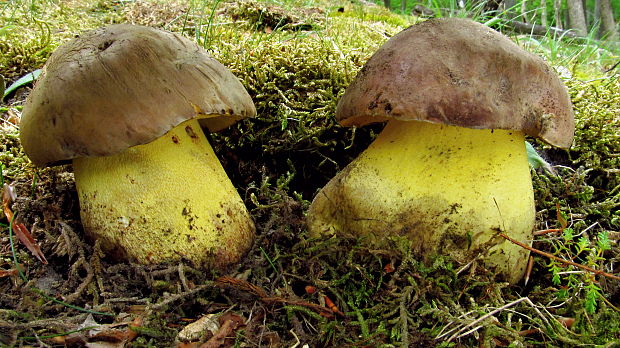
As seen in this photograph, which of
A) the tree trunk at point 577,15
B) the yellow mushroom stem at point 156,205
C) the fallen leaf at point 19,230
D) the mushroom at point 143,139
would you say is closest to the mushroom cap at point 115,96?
the mushroom at point 143,139

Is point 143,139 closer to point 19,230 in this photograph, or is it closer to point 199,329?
point 199,329

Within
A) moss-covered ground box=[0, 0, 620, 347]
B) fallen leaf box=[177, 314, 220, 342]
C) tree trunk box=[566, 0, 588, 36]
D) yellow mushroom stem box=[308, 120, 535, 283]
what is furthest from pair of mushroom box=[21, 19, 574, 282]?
tree trunk box=[566, 0, 588, 36]

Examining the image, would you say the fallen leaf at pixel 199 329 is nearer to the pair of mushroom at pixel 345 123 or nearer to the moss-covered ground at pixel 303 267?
the moss-covered ground at pixel 303 267

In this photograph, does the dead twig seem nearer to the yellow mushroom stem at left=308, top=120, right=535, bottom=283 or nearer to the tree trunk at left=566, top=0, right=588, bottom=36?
the yellow mushroom stem at left=308, top=120, right=535, bottom=283

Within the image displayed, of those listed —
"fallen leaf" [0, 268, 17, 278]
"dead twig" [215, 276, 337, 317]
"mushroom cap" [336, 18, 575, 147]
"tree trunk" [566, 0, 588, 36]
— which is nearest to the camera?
"mushroom cap" [336, 18, 575, 147]

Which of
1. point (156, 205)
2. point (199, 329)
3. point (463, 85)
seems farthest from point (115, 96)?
point (463, 85)

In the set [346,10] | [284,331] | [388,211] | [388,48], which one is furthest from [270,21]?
[284,331]

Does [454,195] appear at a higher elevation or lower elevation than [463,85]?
lower

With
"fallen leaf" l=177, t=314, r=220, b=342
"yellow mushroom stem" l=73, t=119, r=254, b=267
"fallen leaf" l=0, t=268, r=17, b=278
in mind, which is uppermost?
"yellow mushroom stem" l=73, t=119, r=254, b=267
